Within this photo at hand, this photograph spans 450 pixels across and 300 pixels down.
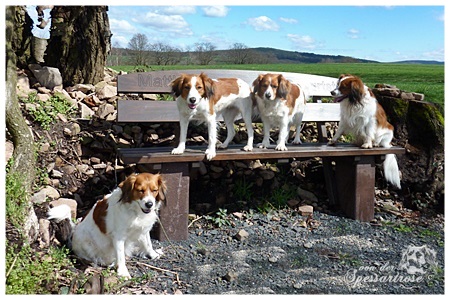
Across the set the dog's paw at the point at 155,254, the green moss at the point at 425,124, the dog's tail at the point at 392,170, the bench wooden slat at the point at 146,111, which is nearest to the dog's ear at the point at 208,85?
the bench wooden slat at the point at 146,111

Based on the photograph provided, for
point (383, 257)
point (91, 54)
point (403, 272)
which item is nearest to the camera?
point (403, 272)

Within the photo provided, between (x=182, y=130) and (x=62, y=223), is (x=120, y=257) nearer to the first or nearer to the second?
(x=62, y=223)

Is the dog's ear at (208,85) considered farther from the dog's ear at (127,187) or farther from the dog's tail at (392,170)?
the dog's tail at (392,170)

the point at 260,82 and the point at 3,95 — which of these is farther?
the point at 260,82

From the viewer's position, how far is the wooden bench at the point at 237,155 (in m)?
4.71

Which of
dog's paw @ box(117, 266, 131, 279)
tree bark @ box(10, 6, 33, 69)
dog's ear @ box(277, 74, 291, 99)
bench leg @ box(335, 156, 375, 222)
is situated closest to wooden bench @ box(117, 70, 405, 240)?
bench leg @ box(335, 156, 375, 222)

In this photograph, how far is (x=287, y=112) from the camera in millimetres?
5199

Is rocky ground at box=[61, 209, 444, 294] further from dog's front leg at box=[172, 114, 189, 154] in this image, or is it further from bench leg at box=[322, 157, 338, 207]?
dog's front leg at box=[172, 114, 189, 154]

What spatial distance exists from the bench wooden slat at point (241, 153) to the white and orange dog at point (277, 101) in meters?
0.19

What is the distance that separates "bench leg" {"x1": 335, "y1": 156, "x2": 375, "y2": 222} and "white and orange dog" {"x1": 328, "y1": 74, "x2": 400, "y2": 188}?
0.22 m

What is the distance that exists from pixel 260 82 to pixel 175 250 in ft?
6.34

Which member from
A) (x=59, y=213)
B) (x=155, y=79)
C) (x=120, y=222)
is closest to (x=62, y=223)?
(x=59, y=213)

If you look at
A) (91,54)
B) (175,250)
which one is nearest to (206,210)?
(175,250)

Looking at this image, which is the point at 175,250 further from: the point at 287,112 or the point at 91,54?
the point at 91,54
